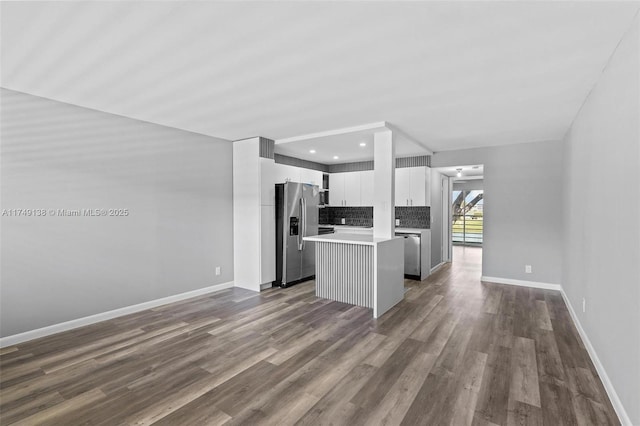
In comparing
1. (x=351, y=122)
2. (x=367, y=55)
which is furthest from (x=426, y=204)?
(x=367, y=55)

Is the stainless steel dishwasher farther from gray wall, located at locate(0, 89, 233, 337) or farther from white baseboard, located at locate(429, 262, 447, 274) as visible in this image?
gray wall, located at locate(0, 89, 233, 337)

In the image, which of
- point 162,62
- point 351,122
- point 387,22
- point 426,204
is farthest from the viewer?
point 426,204

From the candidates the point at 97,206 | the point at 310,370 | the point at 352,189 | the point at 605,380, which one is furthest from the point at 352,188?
the point at 605,380

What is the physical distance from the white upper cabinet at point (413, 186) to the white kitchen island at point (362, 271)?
208cm

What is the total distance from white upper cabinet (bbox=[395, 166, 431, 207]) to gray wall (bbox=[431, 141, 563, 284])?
3.02 ft

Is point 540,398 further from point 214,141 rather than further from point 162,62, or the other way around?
point 214,141

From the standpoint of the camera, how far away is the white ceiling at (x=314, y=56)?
1832 mm

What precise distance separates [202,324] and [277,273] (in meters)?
1.83

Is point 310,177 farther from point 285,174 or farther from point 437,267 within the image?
point 437,267

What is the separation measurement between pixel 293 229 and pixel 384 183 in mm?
1891

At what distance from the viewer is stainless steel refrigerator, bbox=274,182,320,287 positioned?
5270 millimetres

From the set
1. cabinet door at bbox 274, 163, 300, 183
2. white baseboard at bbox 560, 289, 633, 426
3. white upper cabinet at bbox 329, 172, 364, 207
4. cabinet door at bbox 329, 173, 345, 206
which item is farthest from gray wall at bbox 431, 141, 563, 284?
cabinet door at bbox 274, 163, 300, 183

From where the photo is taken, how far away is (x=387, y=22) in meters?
1.91

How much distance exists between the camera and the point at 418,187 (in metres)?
6.27
